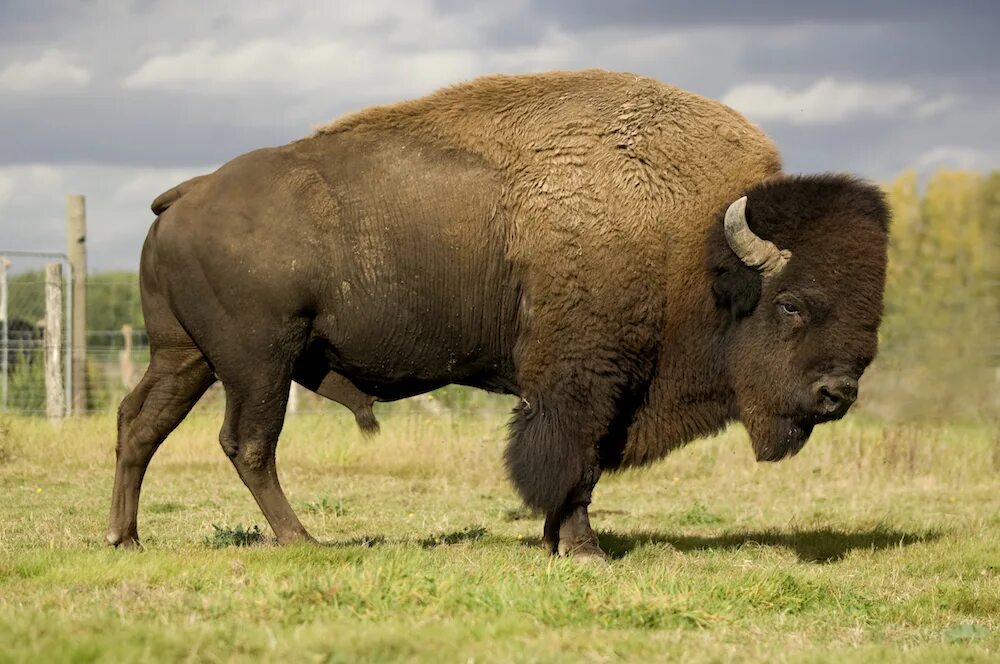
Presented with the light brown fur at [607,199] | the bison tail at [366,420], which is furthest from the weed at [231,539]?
the light brown fur at [607,199]

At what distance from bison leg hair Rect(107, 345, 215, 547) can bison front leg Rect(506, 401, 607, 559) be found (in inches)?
88.1

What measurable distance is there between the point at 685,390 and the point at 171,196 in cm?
373

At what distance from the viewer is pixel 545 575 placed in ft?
19.4

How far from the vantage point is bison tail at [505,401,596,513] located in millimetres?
7379

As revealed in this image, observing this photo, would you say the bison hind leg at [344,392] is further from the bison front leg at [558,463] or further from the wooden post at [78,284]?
the wooden post at [78,284]

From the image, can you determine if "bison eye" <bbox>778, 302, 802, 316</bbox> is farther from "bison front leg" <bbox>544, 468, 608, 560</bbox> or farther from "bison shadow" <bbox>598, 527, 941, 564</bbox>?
"bison shadow" <bbox>598, 527, 941, 564</bbox>

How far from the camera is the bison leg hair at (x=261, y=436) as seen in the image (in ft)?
24.7

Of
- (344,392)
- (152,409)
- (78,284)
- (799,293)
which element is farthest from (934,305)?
(152,409)

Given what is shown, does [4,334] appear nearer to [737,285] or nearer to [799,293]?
[737,285]

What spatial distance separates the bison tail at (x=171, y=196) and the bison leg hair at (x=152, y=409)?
98cm

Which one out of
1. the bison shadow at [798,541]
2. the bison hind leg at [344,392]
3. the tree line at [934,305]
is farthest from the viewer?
the tree line at [934,305]

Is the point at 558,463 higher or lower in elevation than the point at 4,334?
lower

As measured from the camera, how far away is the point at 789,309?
7512mm

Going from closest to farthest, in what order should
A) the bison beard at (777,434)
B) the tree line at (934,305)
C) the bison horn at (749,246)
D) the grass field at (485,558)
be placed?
the grass field at (485,558), the bison horn at (749,246), the bison beard at (777,434), the tree line at (934,305)
